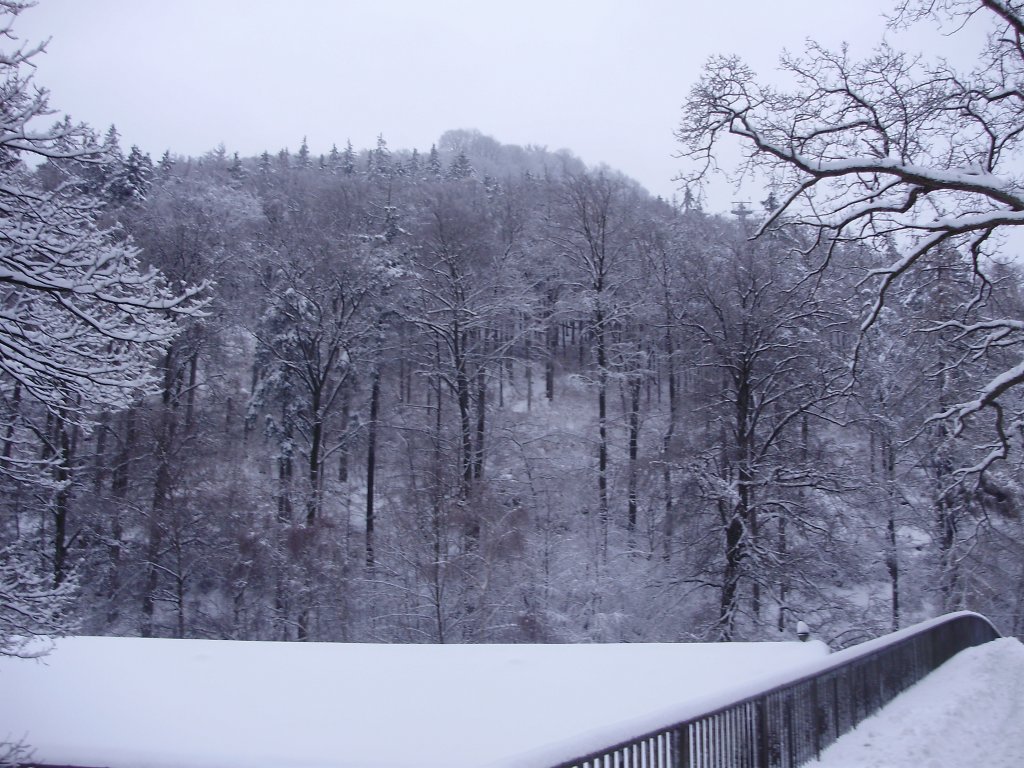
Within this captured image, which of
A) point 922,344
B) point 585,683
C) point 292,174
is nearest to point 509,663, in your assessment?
point 585,683

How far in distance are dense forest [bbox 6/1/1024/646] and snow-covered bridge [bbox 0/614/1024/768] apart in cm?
772

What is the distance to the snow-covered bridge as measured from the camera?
6.21 metres

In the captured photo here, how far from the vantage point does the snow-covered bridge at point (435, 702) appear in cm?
621

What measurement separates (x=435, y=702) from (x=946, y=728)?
6.40 meters

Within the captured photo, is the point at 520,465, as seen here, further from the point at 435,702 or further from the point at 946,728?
the point at 946,728

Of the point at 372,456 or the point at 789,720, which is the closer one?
the point at 789,720

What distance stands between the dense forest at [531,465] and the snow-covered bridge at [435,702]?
772cm

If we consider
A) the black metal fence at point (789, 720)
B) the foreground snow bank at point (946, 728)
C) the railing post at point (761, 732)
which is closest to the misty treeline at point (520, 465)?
the foreground snow bank at point (946, 728)

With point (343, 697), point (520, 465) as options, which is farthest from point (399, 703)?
point (520, 465)

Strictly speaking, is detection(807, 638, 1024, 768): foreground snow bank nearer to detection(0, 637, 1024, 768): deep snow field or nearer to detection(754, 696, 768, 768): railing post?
detection(0, 637, 1024, 768): deep snow field

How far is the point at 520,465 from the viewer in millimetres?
30047

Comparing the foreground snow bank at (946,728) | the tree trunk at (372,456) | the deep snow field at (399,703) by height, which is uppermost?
the tree trunk at (372,456)

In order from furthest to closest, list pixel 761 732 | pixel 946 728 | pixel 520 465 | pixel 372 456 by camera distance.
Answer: pixel 372 456, pixel 520 465, pixel 946 728, pixel 761 732

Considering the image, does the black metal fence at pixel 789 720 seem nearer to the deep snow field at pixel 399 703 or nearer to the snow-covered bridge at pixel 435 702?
the snow-covered bridge at pixel 435 702
